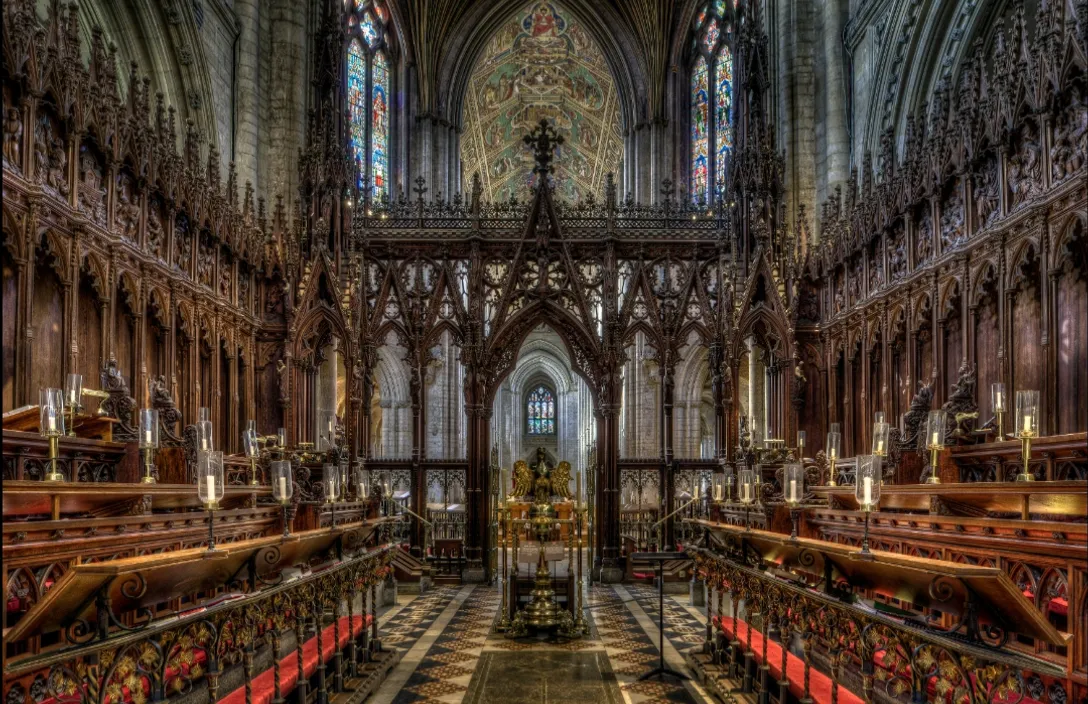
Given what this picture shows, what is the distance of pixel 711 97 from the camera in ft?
83.1

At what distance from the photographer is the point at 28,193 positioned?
8.65 m

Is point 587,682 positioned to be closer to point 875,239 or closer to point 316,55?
point 875,239

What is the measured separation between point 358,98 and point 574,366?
12.5 metres

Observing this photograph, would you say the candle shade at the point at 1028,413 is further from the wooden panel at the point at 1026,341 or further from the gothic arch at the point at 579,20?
the gothic arch at the point at 579,20

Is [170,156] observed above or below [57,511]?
above

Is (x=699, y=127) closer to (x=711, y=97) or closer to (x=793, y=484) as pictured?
(x=711, y=97)

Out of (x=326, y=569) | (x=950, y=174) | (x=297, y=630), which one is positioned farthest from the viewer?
(x=950, y=174)

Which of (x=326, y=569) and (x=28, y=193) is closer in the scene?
(x=326, y=569)

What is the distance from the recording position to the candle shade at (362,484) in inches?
500

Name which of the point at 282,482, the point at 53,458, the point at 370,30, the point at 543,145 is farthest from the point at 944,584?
the point at 370,30

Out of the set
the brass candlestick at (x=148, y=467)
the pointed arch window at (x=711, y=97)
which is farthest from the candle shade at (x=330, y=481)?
the pointed arch window at (x=711, y=97)

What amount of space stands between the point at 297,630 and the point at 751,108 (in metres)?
13.0

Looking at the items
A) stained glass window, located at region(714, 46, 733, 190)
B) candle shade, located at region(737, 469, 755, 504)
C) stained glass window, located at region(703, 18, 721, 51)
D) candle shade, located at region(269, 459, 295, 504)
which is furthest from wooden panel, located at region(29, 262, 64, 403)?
stained glass window, located at region(703, 18, 721, 51)

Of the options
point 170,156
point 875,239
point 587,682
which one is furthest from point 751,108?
point 587,682
